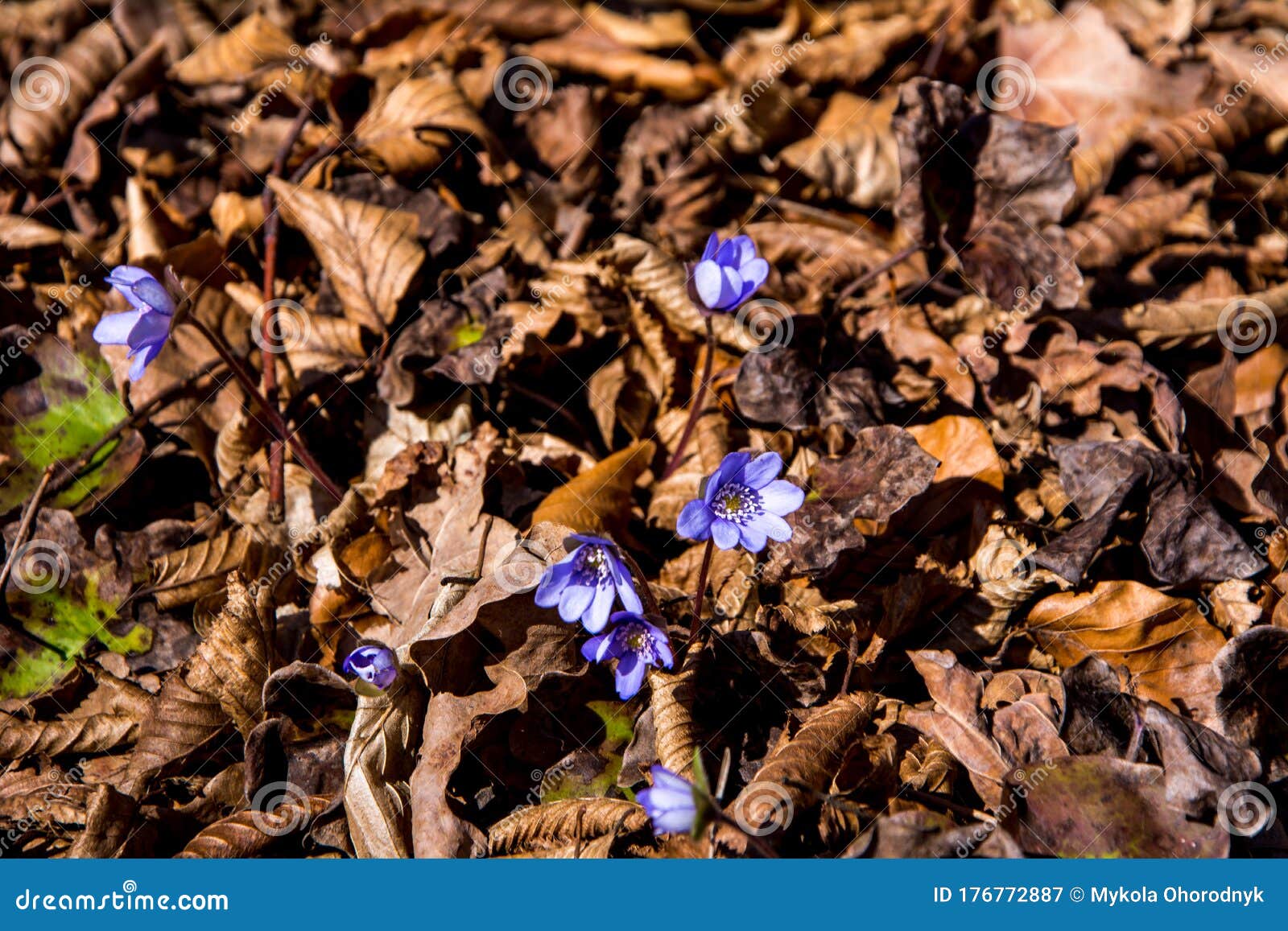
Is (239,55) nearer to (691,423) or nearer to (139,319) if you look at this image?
(139,319)

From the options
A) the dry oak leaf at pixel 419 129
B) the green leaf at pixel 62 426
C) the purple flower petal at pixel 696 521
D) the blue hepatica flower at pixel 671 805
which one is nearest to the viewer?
the blue hepatica flower at pixel 671 805

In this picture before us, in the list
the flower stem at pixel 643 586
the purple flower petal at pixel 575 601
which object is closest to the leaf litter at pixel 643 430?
the purple flower petal at pixel 575 601

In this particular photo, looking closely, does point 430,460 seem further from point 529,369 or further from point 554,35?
point 554,35

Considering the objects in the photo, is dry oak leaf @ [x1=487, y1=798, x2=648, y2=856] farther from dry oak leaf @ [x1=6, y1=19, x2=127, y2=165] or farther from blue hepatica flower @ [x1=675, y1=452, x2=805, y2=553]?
dry oak leaf @ [x1=6, y1=19, x2=127, y2=165]

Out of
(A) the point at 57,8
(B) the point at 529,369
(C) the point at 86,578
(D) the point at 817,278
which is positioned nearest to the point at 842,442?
(D) the point at 817,278

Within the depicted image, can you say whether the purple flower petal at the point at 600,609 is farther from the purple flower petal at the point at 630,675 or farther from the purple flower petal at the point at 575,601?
the purple flower petal at the point at 630,675

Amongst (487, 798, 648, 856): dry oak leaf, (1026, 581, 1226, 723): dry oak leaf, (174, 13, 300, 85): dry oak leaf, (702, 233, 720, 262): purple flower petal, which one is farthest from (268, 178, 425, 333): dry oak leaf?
(1026, 581, 1226, 723): dry oak leaf
